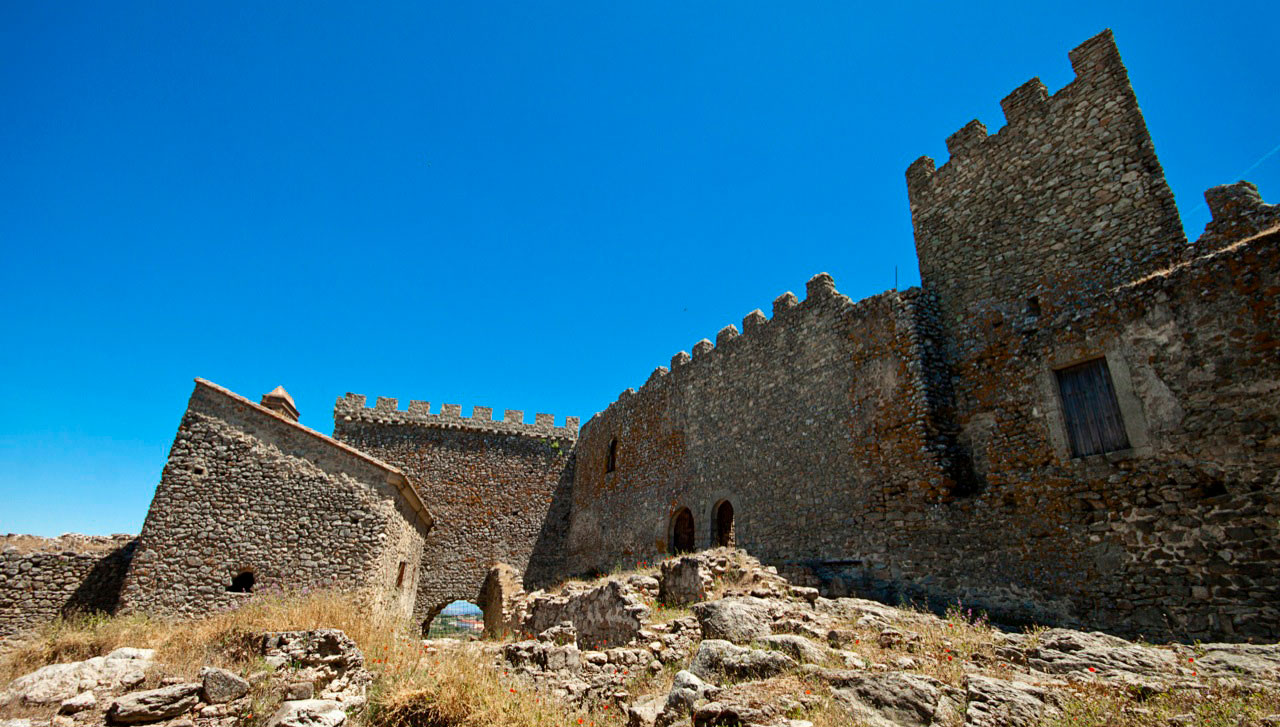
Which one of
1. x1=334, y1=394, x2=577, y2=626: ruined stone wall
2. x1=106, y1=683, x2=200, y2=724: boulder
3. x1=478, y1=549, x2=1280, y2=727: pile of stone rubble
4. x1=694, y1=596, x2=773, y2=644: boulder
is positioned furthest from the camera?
x1=334, y1=394, x2=577, y2=626: ruined stone wall

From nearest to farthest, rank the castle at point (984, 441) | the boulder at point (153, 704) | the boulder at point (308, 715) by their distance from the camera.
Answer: the boulder at point (308, 715) → the boulder at point (153, 704) → the castle at point (984, 441)

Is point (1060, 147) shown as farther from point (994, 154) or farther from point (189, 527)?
point (189, 527)

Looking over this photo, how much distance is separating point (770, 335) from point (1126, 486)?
8.05m

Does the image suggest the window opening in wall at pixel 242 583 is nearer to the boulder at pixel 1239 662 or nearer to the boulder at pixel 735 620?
the boulder at pixel 735 620

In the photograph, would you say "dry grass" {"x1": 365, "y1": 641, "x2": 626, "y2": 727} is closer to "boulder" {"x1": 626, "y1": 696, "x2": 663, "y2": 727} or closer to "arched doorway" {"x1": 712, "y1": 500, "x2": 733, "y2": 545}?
"boulder" {"x1": 626, "y1": 696, "x2": 663, "y2": 727}

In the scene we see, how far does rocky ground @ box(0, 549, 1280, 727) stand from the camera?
4789 mm

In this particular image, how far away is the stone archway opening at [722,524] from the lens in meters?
15.9


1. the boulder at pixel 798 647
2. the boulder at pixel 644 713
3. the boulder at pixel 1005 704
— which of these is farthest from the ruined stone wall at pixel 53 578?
the boulder at pixel 1005 704

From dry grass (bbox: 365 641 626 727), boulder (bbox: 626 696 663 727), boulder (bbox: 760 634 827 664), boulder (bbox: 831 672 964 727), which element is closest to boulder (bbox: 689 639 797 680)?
boulder (bbox: 760 634 827 664)

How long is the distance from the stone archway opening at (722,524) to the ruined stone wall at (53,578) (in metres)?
12.7

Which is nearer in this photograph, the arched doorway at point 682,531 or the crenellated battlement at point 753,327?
the crenellated battlement at point 753,327

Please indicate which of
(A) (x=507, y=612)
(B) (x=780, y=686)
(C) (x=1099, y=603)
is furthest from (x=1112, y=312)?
(A) (x=507, y=612)

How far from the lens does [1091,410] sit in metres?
8.58

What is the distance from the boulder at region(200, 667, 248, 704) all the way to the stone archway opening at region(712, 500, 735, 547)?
11462mm
